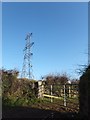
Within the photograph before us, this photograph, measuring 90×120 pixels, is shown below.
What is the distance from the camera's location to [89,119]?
375 inches

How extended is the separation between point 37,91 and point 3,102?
4000 millimetres

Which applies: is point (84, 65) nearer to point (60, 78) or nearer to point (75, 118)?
point (75, 118)

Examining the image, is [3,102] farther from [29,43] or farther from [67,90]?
[29,43]

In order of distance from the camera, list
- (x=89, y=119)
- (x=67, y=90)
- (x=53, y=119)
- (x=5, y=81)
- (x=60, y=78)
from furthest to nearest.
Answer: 1. (x=60, y=78)
2. (x=67, y=90)
3. (x=5, y=81)
4. (x=53, y=119)
5. (x=89, y=119)

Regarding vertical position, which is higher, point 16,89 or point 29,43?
point 29,43

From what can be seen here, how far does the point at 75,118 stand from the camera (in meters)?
11.5

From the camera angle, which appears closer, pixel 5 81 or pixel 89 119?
pixel 89 119

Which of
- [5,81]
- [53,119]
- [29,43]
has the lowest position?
[53,119]

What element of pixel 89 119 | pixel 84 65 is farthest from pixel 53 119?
pixel 89 119

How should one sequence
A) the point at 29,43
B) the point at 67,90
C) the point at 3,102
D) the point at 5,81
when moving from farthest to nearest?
the point at 29,43, the point at 67,90, the point at 5,81, the point at 3,102

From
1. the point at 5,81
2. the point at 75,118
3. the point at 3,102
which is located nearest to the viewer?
the point at 75,118

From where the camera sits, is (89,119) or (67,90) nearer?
(89,119)

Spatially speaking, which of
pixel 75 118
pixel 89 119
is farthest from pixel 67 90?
pixel 89 119

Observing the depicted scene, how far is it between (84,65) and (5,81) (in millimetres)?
11875
